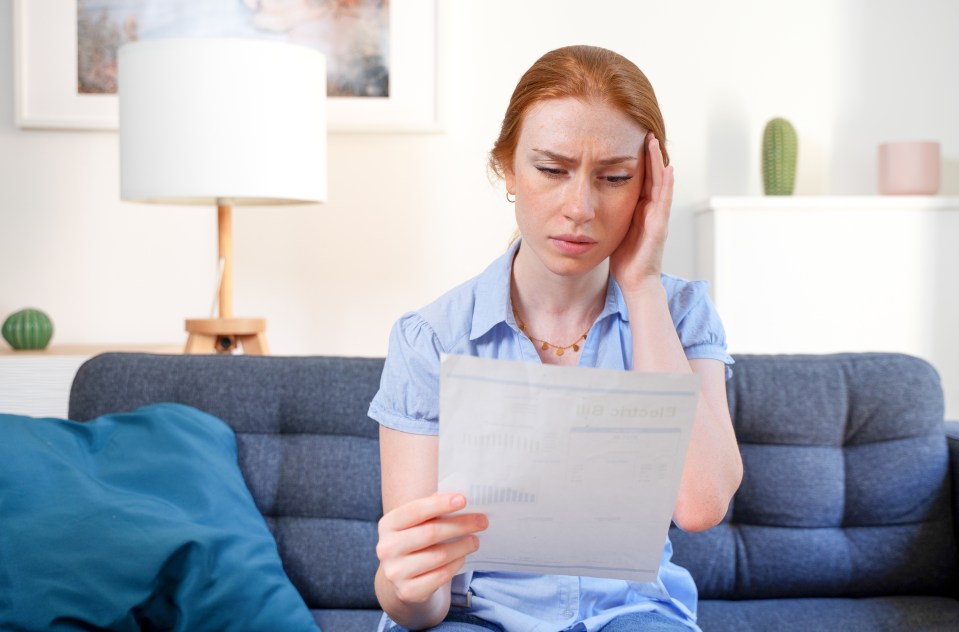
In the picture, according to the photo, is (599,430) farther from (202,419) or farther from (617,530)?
(202,419)

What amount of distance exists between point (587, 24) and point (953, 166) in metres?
1.27

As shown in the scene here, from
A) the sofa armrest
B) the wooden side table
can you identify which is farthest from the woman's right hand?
the wooden side table

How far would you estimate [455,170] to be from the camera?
308 cm

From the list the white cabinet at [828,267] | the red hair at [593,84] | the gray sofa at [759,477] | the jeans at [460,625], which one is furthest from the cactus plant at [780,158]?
the jeans at [460,625]

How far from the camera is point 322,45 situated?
302 cm

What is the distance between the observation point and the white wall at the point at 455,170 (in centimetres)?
305

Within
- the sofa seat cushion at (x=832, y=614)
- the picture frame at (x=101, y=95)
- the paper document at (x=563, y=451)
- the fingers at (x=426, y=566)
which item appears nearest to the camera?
the paper document at (x=563, y=451)

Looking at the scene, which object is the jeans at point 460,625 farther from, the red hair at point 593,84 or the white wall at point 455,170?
the white wall at point 455,170

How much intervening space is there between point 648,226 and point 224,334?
146cm

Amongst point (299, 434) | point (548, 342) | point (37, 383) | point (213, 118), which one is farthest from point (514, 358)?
point (37, 383)

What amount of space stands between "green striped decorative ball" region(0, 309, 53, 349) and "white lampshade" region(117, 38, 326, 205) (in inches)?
24.0

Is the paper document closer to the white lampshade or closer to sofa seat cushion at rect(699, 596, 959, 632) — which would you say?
sofa seat cushion at rect(699, 596, 959, 632)

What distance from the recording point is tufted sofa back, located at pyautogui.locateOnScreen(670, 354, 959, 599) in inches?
69.7

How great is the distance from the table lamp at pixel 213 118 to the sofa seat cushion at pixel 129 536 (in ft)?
2.64
